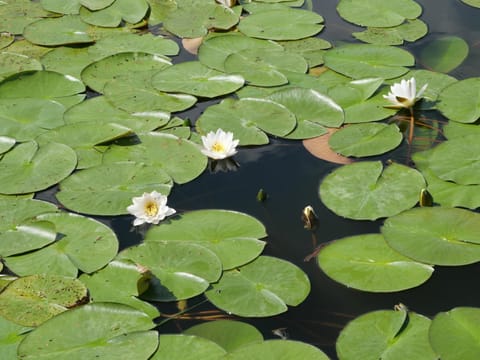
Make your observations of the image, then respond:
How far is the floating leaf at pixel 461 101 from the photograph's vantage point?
3703 millimetres

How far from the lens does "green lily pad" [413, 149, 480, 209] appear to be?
3.12m

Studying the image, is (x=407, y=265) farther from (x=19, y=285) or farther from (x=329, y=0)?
(x=329, y=0)

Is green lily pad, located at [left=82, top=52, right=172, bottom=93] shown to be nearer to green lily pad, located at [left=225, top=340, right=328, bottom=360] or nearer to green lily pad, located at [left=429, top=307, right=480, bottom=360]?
green lily pad, located at [left=225, top=340, right=328, bottom=360]

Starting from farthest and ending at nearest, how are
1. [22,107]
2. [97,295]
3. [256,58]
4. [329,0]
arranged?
[329,0] < [256,58] < [22,107] < [97,295]

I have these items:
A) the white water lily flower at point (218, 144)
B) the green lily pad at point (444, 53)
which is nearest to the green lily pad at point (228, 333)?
the white water lily flower at point (218, 144)

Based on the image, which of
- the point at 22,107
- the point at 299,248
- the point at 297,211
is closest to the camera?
the point at 299,248

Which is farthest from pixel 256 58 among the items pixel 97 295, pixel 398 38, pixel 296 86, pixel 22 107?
pixel 97 295

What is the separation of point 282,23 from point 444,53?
106 centimetres

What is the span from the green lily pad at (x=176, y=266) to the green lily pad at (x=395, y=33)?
219 centimetres

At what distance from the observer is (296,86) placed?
13.2ft

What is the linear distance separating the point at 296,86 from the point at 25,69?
5.43ft

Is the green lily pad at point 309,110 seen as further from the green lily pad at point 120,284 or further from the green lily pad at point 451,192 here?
the green lily pad at point 120,284

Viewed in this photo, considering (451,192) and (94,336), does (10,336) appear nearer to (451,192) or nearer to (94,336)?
(94,336)

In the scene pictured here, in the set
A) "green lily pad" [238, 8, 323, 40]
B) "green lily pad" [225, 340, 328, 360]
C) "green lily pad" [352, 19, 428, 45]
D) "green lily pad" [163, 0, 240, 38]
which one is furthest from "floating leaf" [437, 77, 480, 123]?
"green lily pad" [225, 340, 328, 360]
